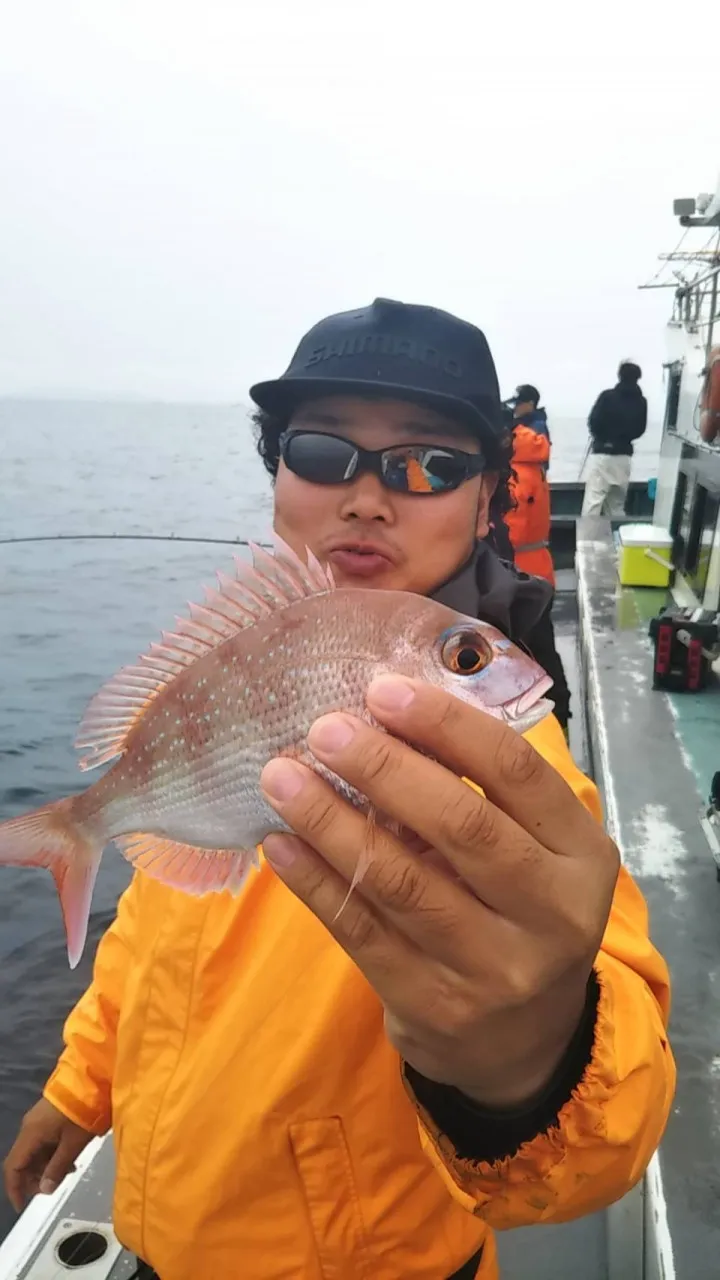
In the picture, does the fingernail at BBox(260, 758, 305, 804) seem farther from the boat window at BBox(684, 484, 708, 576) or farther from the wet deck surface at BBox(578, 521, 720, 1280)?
the boat window at BBox(684, 484, 708, 576)

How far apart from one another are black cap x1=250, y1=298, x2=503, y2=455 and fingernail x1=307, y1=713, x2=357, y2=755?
1.24 meters

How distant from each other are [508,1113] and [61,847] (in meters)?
1.02

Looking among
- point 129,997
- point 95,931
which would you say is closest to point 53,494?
point 95,931

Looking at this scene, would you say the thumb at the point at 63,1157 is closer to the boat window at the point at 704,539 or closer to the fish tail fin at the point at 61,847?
the fish tail fin at the point at 61,847

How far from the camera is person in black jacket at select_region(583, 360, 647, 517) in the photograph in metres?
13.8

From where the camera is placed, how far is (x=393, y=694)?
1097 millimetres

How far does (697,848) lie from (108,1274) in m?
2.94

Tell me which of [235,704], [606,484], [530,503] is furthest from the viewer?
[606,484]

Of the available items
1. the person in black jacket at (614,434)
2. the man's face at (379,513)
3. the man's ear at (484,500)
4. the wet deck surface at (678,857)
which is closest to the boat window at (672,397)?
the person in black jacket at (614,434)

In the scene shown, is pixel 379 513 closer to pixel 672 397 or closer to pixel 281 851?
pixel 281 851

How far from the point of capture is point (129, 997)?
6.59ft

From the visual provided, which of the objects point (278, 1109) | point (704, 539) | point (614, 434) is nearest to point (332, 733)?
point (278, 1109)

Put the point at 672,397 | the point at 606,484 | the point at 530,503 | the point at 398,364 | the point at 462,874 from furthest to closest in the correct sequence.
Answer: the point at 606,484, the point at 672,397, the point at 530,503, the point at 398,364, the point at 462,874

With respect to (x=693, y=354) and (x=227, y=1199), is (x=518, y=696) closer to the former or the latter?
(x=227, y=1199)
